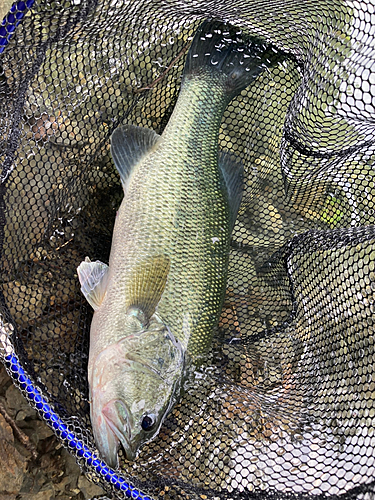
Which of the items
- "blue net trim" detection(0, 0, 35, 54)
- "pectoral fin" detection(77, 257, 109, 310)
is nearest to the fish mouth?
"pectoral fin" detection(77, 257, 109, 310)

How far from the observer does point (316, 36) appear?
2689 mm

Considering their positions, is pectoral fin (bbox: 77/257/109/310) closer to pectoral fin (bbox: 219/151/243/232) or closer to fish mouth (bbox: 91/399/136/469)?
fish mouth (bbox: 91/399/136/469)

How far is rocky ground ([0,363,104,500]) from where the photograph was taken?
7.96 feet

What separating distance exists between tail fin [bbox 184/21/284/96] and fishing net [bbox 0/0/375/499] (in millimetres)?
103

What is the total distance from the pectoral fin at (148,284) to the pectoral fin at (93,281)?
178mm

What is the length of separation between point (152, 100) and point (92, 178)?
2.30 ft

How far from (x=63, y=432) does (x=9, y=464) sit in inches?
27.8

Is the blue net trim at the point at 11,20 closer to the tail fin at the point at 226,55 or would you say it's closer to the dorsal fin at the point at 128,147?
the dorsal fin at the point at 128,147

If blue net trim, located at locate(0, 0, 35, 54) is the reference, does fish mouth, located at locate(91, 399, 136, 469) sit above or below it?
below

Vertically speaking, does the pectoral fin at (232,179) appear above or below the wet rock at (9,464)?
above

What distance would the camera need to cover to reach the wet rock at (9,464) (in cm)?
240

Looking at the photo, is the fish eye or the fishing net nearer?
the fish eye

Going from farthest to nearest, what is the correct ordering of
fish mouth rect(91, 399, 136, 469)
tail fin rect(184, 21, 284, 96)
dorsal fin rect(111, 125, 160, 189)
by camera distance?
tail fin rect(184, 21, 284, 96) < dorsal fin rect(111, 125, 160, 189) < fish mouth rect(91, 399, 136, 469)

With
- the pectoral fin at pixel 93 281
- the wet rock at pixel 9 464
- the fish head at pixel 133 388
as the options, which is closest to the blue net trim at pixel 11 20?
the pectoral fin at pixel 93 281
